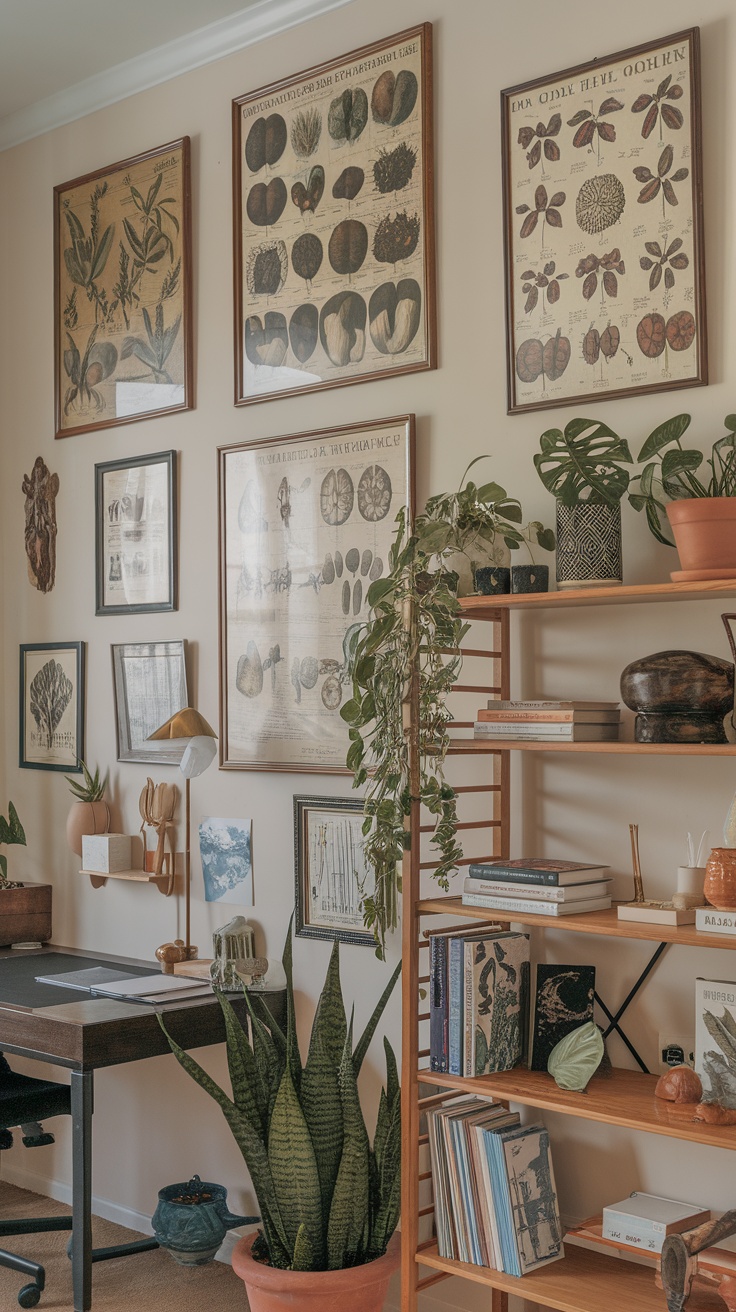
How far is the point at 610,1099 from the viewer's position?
2.33 meters

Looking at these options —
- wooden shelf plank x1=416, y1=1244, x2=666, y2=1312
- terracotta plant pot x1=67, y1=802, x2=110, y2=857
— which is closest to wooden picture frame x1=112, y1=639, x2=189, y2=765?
terracotta plant pot x1=67, y1=802, x2=110, y2=857

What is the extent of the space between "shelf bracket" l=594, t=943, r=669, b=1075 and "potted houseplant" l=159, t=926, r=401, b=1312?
18.6 inches

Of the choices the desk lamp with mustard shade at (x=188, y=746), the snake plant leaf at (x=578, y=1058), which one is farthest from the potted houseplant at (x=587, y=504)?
the desk lamp with mustard shade at (x=188, y=746)

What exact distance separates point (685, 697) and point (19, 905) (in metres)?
2.30

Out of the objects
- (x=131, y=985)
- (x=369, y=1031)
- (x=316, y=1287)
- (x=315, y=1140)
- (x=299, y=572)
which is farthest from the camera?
(x=299, y=572)

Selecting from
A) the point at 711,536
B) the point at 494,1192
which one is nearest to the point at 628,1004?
the point at 494,1192

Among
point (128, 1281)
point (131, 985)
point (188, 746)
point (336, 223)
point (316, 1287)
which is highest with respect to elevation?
point (336, 223)

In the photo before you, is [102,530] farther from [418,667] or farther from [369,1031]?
[369,1031]

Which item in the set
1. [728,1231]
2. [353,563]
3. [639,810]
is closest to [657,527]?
[639,810]

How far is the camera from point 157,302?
11.8ft

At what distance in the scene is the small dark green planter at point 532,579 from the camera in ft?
8.18

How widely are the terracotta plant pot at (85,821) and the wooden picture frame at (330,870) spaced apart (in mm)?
755

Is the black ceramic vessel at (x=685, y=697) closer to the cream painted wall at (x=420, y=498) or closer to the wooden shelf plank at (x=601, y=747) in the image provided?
the wooden shelf plank at (x=601, y=747)

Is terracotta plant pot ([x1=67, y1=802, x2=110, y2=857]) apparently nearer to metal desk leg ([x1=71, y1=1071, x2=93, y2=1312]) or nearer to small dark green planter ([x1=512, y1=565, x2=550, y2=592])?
metal desk leg ([x1=71, y1=1071, x2=93, y2=1312])
